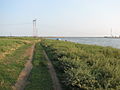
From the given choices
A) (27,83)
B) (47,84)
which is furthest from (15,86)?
(47,84)

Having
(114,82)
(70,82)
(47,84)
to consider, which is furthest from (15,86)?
(114,82)

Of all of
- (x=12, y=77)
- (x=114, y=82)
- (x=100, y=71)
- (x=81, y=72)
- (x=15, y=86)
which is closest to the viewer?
(x=114, y=82)

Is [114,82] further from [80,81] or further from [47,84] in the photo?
[47,84]

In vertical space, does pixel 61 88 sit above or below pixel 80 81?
below

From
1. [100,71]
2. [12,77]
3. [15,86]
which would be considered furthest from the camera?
[12,77]

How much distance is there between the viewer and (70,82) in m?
6.93

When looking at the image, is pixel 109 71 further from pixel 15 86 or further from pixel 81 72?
pixel 15 86

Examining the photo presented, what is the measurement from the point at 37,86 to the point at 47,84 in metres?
0.58

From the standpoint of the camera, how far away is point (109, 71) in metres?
7.27

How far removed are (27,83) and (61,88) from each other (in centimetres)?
193

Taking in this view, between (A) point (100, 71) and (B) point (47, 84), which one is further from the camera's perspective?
(B) point (47, 84)

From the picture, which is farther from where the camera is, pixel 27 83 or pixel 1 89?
pixel 27 83

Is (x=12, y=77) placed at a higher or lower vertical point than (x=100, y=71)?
lower

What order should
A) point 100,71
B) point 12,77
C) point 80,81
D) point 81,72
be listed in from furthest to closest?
point 12,77
point 100,71
point 81,72
point 80,81
